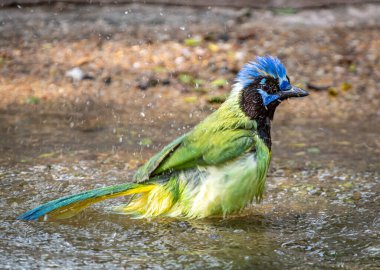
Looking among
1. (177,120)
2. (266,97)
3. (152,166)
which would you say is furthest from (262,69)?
(177,120)

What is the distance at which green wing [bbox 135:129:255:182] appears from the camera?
4516mm

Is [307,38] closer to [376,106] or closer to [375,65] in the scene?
[375,65]

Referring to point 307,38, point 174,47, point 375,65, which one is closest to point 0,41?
point 174,47

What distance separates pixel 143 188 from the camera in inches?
180

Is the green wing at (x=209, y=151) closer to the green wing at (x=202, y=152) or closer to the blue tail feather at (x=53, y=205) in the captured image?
the green wing at (x=202, y=152)

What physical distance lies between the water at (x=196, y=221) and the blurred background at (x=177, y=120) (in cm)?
1

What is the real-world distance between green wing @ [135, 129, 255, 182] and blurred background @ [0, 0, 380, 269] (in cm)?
30

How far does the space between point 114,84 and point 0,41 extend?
1.36m

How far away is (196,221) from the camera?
4.52 m

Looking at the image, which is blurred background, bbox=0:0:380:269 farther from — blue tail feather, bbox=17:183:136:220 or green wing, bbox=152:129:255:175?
green wing, bbox=152:129:255:175

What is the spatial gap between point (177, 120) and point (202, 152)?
2010 millimetres

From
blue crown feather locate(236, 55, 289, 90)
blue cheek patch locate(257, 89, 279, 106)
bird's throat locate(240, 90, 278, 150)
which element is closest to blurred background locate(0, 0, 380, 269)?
bird's throat locate(240, 90, 278, 150)

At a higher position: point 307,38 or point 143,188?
point 307,38

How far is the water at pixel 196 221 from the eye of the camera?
150 inches
